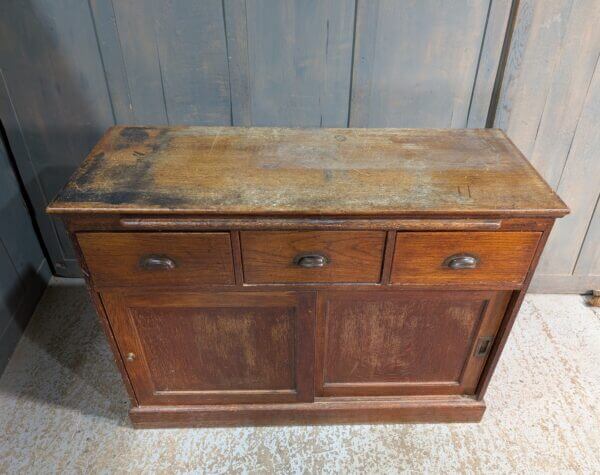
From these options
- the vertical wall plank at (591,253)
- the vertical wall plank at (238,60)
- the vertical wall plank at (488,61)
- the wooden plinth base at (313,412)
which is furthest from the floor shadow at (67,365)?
the vertical wall plank at (591,253)

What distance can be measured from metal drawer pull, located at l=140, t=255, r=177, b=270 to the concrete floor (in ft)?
2.34

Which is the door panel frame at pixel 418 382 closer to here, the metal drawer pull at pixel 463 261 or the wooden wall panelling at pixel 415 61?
the metal drawer pull at pixel 463 261

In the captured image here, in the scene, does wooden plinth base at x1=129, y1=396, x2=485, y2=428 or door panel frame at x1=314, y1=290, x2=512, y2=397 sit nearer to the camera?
door panel frame at x1=314, y1=290, x2=512, y2=397

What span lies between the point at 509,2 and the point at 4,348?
6.99ft

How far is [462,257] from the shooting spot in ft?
3.75

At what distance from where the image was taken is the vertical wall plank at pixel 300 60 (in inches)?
56.0

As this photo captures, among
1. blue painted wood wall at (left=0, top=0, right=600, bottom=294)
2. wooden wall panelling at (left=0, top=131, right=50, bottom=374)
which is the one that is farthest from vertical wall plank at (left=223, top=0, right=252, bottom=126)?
wooden wall panelling at (left=0, top=131, right=50, bottom=374)

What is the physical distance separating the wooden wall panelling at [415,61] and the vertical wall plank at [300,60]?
0.17 feet

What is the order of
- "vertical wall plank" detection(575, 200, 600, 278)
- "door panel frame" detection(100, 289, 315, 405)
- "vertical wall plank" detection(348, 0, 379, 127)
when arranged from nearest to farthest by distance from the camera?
"door panel frame" detection(100, 289, 315, 405) < "vertical wall plank" detection(348, 0, 379, 127) < "vertical wall plank" detection(575, 200, 600, 278)

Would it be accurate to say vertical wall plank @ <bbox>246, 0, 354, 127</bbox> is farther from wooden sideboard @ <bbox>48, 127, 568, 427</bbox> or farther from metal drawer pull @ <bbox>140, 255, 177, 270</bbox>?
metal drawer pull @ <bbox>140, 255, 177, 270</bbox>

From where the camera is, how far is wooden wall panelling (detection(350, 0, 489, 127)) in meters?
1.42

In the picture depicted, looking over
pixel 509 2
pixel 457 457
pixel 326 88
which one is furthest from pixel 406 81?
pixel 457 457

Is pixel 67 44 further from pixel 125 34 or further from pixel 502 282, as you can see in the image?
pixel 502 282

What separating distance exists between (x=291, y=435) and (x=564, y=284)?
1.39m
